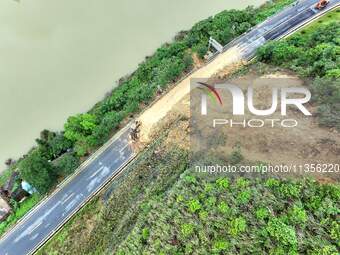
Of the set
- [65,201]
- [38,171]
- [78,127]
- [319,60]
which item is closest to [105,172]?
[65,201]

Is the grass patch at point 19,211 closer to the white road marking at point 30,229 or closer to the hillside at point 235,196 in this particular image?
the white road marking at point 30,229

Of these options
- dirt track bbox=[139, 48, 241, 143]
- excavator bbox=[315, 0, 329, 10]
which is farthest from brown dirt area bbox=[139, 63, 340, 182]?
excavator bbox=[315, 0, 329, 10]

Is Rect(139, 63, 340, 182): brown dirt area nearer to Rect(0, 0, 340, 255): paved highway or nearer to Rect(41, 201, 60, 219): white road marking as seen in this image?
Rect(0, 0, 340, 255): paved highway

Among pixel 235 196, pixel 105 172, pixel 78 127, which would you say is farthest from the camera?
pixel 78 127

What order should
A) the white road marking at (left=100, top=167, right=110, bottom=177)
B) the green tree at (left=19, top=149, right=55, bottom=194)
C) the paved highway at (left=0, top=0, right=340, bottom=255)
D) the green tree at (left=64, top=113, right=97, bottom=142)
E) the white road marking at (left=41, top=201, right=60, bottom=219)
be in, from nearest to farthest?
the green tree at (left=19, top=149, right=55, bottom=194)
the paved highway at (left=0, top=0, right=340, bottom=255)
the white road marking at (left=41, top=201, right=60, bottom=219)
the white road marking at (left=100, top=167, right=110, bottom=177)
the green tree at (left=64, top=113, right=97, bottom=142)

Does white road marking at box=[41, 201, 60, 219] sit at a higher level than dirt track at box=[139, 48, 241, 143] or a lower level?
lower

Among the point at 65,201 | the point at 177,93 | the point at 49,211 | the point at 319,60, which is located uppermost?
the point at 177,93

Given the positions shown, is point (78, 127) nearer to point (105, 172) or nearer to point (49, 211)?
point (105, 172)

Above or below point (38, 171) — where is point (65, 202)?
below

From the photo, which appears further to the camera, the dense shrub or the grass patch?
the grass patch

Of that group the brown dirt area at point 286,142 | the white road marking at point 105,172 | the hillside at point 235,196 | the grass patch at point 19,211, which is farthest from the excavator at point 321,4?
the grass patch at point 19,211

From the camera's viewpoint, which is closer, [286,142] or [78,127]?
[286,142]
